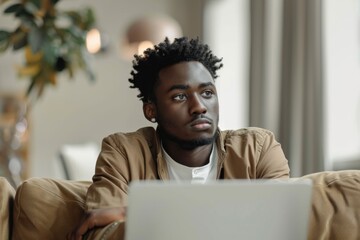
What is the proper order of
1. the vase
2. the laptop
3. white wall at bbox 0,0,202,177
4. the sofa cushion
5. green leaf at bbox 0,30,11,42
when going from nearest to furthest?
1. the laptop
2. the sofa cushion
3. green leaf at bbox 0,30,11,42
4. the vase
5. white wall at bbox 0,0,202,177

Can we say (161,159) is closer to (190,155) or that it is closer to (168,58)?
(190,155)

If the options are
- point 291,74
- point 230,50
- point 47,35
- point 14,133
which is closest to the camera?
point 291,74

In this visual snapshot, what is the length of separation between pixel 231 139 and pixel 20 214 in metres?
0.69

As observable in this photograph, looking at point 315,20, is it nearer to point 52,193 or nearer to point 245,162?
point 245,162

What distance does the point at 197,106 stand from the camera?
236cm

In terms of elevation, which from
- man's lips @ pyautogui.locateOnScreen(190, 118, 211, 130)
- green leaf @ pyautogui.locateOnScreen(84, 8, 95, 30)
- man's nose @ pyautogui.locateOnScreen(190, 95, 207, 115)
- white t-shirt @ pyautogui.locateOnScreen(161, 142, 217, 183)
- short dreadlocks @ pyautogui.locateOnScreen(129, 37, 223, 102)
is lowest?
white t-shirt @ pyautogui.locateOnScreen(161, 142, 217, 183)

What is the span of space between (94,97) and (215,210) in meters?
6.71

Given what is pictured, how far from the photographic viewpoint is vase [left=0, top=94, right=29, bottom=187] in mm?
8047

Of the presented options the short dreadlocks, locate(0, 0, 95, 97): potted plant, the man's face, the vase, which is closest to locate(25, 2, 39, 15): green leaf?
locate(0, 0, 95, 97): potted plant

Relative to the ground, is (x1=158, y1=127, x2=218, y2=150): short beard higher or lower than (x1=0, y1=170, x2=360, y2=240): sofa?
higher

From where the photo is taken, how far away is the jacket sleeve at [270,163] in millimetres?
2377

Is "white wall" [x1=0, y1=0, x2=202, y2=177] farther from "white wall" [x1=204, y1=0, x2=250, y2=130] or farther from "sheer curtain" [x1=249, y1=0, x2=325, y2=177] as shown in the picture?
"sheer curtain" [x1=249, y1=0, x2=325, y2=177]

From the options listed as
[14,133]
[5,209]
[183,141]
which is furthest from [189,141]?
[14,133]

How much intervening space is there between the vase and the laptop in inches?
254
